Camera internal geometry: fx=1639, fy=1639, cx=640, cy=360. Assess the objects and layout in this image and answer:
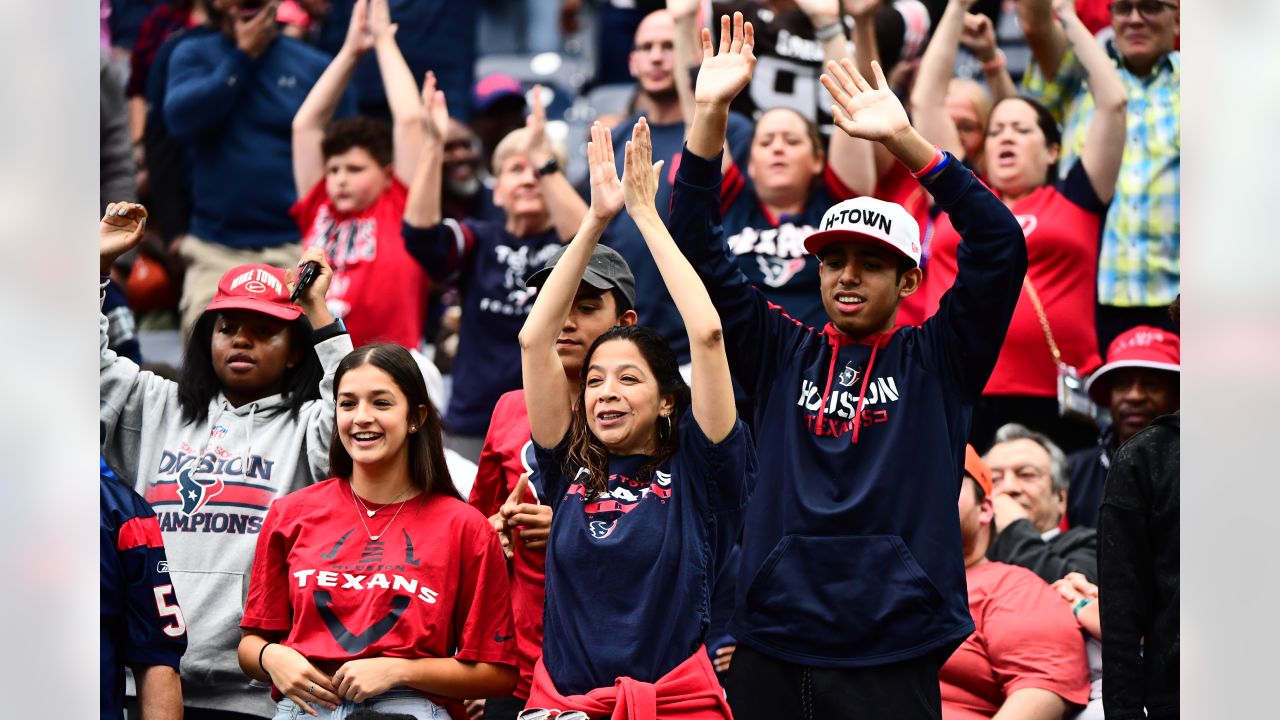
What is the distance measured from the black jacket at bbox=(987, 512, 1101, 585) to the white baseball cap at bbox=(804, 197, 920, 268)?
1640mm

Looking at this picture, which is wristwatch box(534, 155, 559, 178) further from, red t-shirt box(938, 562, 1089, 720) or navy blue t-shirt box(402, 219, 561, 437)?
red t-shirt box(938, 562, 1089, 720)

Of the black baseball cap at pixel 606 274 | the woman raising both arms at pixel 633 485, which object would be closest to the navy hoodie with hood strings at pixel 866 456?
the woman raising both arms at pixel 633 485

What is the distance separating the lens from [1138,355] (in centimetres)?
552

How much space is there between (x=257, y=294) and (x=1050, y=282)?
2.96m

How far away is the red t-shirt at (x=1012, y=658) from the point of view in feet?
15.2

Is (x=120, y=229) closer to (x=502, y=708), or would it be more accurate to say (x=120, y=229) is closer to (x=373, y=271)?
(x=502, y=708)

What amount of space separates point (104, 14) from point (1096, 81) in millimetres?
5457

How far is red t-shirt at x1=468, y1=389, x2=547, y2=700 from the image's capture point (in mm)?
4129

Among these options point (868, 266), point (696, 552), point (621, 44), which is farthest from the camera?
point (621, 44)

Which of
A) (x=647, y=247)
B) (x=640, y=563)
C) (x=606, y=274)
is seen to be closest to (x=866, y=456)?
(x=640, y=563)

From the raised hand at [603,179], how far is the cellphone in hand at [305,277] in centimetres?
91
